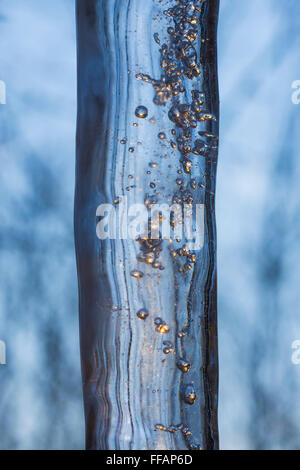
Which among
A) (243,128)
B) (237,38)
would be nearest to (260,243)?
(243,128)

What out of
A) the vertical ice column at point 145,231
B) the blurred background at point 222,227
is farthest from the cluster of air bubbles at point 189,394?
the blurred background at point 222,227

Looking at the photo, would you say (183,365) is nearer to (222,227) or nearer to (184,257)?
(184,257)

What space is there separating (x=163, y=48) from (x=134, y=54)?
0.02 meters

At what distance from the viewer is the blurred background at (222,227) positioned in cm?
67

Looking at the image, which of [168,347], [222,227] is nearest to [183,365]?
[168,347]

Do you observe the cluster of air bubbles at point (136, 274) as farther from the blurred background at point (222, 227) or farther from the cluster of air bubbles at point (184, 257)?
the blurred background at point (222, 227)

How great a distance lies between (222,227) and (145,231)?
1.29 feet

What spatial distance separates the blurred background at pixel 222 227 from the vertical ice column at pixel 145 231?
0.36 m

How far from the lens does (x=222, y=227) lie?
0.69 metres

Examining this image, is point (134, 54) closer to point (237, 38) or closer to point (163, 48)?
point (163, 48)

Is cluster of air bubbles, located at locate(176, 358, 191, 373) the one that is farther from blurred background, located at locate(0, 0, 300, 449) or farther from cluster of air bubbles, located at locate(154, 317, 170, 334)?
blurred background, located at locate(0, 0, 300, 449)

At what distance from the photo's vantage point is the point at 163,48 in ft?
1.05

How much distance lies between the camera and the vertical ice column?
1.01 feet

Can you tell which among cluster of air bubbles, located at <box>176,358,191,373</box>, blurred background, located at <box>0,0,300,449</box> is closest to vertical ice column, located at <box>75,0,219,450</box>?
cluster of air bubbles, located at <box>176,358,191,373</box>
